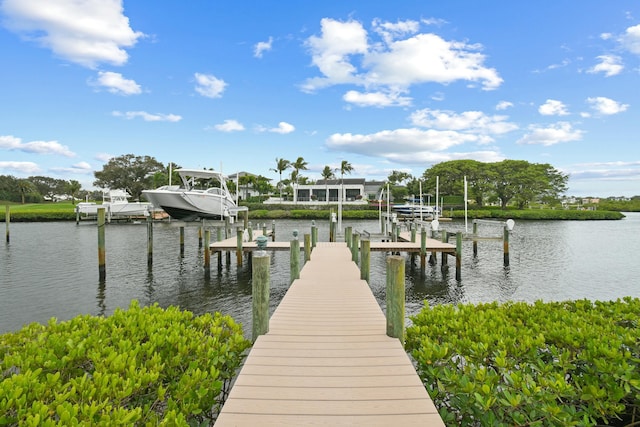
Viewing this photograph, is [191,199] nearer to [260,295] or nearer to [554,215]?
[260,295]

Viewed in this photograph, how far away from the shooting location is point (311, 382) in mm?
3873

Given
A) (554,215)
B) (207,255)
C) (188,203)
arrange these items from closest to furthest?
(207,255) → (188,203) → (554,215)

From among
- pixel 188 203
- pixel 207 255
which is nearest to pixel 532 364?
pixel 207 255

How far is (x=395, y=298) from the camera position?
538 centimetres

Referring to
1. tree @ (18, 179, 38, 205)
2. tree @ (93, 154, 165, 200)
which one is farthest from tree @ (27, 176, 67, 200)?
tree @ (93, 154, 165, 200)

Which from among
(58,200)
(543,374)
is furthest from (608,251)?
(58,200)

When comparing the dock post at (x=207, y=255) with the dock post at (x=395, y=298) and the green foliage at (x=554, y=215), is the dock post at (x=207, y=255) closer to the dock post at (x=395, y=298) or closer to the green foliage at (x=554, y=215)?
the dock post at (x=395, y=298)

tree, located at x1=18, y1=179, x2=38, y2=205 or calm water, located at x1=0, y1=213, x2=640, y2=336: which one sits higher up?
tree, located at x1=18, y1=179, x2=38, y2=205

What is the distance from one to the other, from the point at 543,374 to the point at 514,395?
0.73 metres

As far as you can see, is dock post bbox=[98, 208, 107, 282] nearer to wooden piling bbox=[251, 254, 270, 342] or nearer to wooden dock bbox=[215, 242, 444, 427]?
wooden dock bbox=[215, 242, 444, 427]

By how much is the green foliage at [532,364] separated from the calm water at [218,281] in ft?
19.4

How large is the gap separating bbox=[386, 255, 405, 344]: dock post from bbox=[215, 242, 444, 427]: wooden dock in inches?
7.5

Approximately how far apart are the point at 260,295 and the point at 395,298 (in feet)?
6.98

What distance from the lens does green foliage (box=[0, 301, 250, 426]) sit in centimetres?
275
